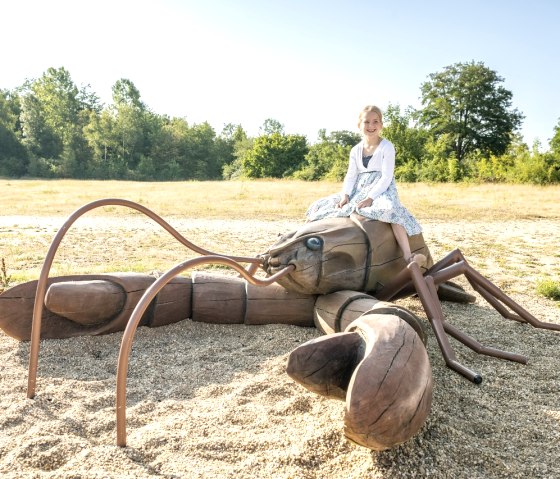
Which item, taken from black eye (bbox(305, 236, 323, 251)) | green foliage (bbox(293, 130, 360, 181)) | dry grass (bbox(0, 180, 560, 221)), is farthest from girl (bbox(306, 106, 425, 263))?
green foliage (bbox(293, 130, 360, 181))

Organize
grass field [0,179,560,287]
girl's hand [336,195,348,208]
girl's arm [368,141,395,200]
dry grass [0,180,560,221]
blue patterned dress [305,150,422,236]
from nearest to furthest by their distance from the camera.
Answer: blue patterned dress [305,150,422,236] → girl's arm [368,141,395,200] → girl's hand [336,195,348,208] → grass field [0,179,560,287] → dry grass [0,180,560,221]

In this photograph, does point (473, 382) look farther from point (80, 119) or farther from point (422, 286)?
point (80, 119)

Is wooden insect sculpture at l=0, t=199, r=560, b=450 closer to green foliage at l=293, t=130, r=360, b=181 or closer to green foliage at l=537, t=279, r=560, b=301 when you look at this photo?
green foliage at l=537, t=279, r=560, b=301

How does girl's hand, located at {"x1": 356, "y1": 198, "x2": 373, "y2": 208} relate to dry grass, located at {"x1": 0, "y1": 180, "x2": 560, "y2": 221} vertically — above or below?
above

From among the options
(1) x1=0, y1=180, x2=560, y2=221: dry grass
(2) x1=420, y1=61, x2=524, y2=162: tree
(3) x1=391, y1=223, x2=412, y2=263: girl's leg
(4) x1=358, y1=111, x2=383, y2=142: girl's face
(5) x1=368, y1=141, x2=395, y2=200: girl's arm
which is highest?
(2) x1=420, y1=61, x2=524, y2=162: tree

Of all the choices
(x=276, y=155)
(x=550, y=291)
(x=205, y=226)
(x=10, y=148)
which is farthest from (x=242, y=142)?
(x=550, y=291)

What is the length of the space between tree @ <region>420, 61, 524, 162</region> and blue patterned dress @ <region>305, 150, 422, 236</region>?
35974 millimetres

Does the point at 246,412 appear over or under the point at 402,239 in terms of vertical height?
under

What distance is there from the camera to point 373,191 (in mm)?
3756

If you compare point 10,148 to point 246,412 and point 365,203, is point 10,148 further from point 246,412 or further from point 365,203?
point 246,412

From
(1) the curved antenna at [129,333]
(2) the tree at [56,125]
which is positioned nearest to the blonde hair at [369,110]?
(1) the curved antenna at [129,333]

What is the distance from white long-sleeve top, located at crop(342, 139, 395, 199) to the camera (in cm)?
378

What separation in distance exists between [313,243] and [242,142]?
4905 centimetres

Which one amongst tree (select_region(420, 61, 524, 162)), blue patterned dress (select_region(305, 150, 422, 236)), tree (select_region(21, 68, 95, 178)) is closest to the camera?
blue patterned dress (select_region(305, 150, 422, 236))
